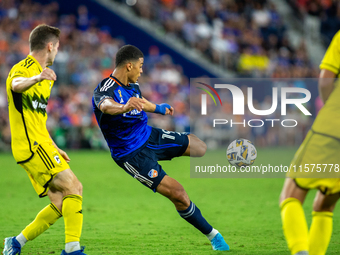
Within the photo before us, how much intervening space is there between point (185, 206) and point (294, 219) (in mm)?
1944

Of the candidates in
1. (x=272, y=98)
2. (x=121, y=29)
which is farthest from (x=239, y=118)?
(x=121, y=29)

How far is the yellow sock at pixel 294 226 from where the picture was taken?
11.4ft

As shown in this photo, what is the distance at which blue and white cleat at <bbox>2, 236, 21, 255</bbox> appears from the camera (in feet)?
16.1

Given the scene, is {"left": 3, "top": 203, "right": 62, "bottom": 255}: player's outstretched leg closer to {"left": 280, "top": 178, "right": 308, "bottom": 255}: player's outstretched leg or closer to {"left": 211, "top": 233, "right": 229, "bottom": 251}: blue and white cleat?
{"left": 211, "top": 233, "right": 229, "bottom": 251}: blue and white cleat

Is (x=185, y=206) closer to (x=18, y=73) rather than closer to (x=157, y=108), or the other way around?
(x=157, y=108)

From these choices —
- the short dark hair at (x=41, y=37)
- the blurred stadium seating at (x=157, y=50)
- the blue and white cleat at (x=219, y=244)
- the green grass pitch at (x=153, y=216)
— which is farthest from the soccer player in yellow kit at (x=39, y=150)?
the blurred stadium seating at (x=157, y=50)

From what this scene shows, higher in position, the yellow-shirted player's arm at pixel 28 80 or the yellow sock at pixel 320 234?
the yellow-shirted player's arm at pixel 28 80

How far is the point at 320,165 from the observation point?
338 cm

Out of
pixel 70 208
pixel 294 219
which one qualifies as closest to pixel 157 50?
pixel 70 208

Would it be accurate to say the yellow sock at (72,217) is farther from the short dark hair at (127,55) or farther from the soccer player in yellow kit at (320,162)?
the soccer player in yellow kit at (320,162)

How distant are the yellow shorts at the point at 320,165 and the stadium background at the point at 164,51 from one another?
6.40 meters

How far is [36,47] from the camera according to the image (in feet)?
16.1

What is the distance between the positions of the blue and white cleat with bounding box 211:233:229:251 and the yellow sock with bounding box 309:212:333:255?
5.10 feet

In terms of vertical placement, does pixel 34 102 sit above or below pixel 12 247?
above
